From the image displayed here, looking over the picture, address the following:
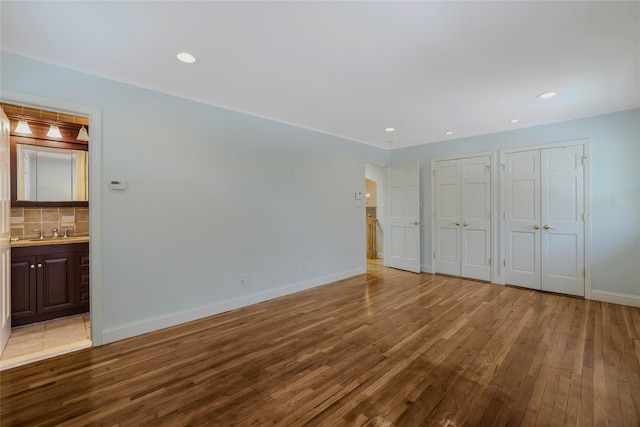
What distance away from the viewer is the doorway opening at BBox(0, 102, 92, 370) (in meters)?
2.98

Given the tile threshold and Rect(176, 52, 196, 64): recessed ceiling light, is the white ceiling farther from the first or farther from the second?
the tile threshold

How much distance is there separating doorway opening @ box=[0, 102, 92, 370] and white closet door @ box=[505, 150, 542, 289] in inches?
227

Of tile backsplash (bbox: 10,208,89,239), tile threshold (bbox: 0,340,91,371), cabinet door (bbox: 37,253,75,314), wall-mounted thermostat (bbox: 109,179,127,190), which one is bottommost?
tile threshold (bbox: 0,340,91,371)

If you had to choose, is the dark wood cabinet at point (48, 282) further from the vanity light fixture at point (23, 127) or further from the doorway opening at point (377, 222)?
the doorway opening at point (377, 222)

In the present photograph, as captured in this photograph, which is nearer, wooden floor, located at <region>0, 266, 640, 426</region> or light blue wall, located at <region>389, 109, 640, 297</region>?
wooden floor, located at <region>0, 266, 640, 426</region>

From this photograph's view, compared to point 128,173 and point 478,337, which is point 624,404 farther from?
point 128,173

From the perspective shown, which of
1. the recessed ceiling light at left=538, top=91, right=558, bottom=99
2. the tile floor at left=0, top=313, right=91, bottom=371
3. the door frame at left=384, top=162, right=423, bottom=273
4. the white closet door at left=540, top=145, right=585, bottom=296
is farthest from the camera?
the door frame at left=384, top=162, right=423, bottom=273

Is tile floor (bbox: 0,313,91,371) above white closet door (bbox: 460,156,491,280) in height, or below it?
below

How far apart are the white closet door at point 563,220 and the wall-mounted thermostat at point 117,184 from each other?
220 inches

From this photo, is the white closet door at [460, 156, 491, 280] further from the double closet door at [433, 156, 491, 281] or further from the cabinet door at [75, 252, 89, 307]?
the cabinet door at [75, 252, 89, 307]

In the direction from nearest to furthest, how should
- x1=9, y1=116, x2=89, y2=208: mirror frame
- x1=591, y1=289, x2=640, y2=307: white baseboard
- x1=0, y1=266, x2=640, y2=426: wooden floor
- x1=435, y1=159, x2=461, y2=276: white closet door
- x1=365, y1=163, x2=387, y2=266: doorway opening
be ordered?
x1=0, y1=266, x2=640, y2=426: wooden floor < x1=9, y1=116, x2=89, y2=208: mirror frame < x1=591, y1=289, x2=640, y2=307: white baseboard < x1=435, y1=159, x2=461, y2=276: white closet door < x1=365, y1=163, x2=387, y2=266: doorway opening

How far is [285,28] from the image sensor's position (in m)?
1.96

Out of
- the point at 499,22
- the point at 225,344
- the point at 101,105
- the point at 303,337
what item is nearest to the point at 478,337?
the point at 303,337

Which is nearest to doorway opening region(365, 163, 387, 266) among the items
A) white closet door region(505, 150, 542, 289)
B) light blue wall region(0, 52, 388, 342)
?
light blue wall region(0, 52, 388, 342)
